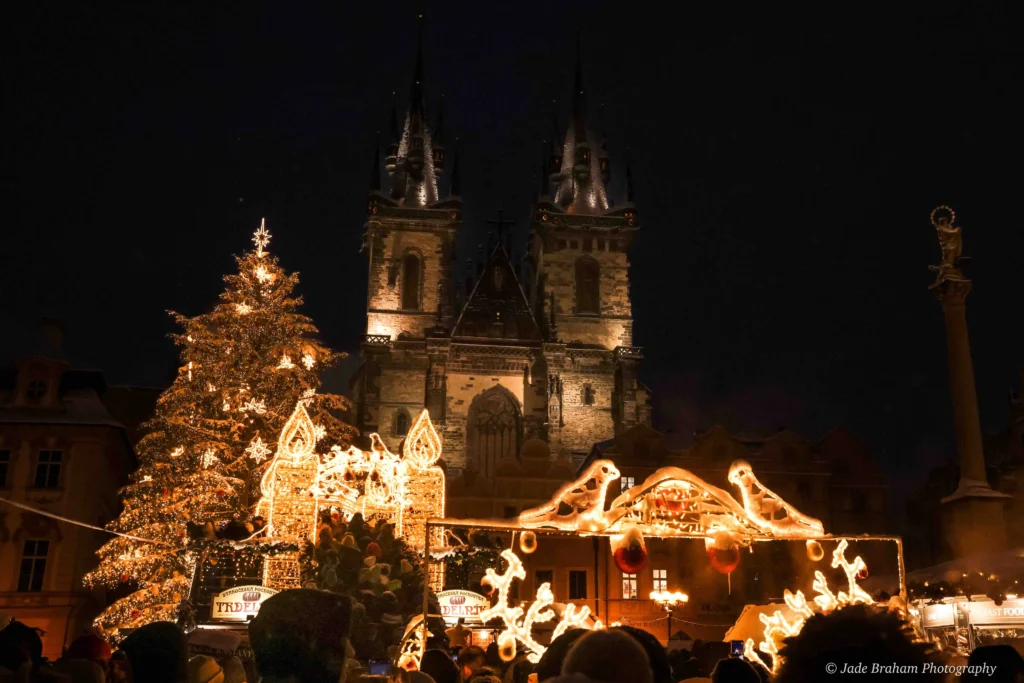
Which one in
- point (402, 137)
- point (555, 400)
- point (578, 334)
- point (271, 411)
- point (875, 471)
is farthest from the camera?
point (402, 137)

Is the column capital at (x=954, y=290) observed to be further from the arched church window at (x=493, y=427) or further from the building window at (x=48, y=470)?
the arched church window at (x=493, y=427)

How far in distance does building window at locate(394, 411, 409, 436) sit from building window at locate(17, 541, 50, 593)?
65.3ft

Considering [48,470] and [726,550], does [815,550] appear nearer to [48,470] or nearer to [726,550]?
[726,550]

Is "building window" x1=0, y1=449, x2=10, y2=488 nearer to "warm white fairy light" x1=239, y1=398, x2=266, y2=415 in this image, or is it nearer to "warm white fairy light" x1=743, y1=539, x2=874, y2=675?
"warm white fairy light" x1=239, y1=398, x2=266, y2=415

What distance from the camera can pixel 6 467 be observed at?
2991cm

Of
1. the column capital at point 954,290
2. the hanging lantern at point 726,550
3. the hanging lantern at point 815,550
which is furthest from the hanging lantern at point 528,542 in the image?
the column capital at point 954,290

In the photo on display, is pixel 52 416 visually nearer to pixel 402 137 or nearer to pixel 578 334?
pixel 578 334

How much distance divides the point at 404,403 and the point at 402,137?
18.4 meters

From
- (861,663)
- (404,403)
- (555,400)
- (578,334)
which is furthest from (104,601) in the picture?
(861,663)

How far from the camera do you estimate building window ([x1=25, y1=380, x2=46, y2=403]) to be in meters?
31.0

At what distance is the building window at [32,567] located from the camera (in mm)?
28422

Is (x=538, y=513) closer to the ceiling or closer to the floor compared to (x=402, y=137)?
closer to the floor

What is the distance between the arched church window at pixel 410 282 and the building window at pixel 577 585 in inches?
773

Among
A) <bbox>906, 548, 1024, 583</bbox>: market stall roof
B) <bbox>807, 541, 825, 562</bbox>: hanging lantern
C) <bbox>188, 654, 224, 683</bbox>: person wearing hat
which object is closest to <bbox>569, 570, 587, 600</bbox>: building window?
<bbox>906, 548, 1024, 583</bbox>: market stall roof
